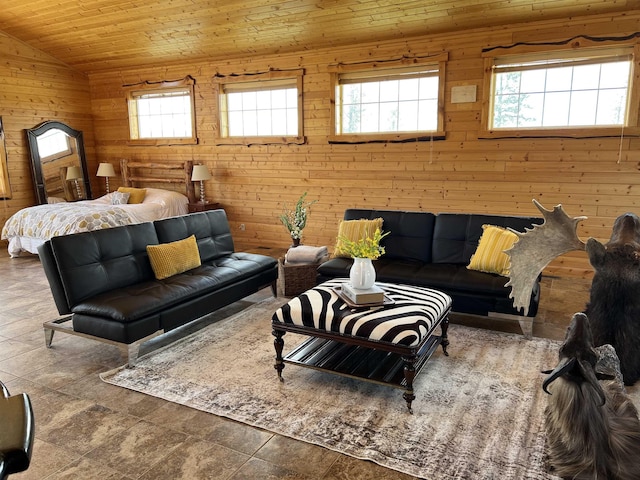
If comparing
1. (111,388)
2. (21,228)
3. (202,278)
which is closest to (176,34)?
(21,228)

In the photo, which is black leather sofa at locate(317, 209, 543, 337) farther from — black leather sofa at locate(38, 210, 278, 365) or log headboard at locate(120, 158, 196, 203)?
log headboard at locate(120, 158, 196, 203)

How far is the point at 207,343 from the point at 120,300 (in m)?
0.71

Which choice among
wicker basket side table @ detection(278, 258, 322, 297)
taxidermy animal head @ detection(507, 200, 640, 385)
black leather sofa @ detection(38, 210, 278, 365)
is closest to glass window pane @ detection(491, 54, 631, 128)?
wicker basket side table @ detection(278, 258, 322, 297)

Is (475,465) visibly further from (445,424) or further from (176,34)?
(176,34)

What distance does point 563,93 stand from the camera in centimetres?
512

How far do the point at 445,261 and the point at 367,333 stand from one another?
5.93ft

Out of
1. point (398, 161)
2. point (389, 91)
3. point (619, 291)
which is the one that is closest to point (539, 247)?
point (619, 291)

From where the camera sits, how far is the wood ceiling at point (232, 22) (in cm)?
487

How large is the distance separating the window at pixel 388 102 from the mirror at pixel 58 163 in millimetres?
4806

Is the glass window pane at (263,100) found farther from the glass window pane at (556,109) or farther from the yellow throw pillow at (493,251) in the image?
the yellow throw pillow at (493,251)

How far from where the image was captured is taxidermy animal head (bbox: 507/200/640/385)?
2.45 metres

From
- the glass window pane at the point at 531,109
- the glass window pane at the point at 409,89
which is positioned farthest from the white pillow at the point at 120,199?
the glass window pane at the point at 531,109

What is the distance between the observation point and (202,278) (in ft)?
12.2

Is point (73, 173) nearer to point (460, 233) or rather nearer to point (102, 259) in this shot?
point (102, 259)
